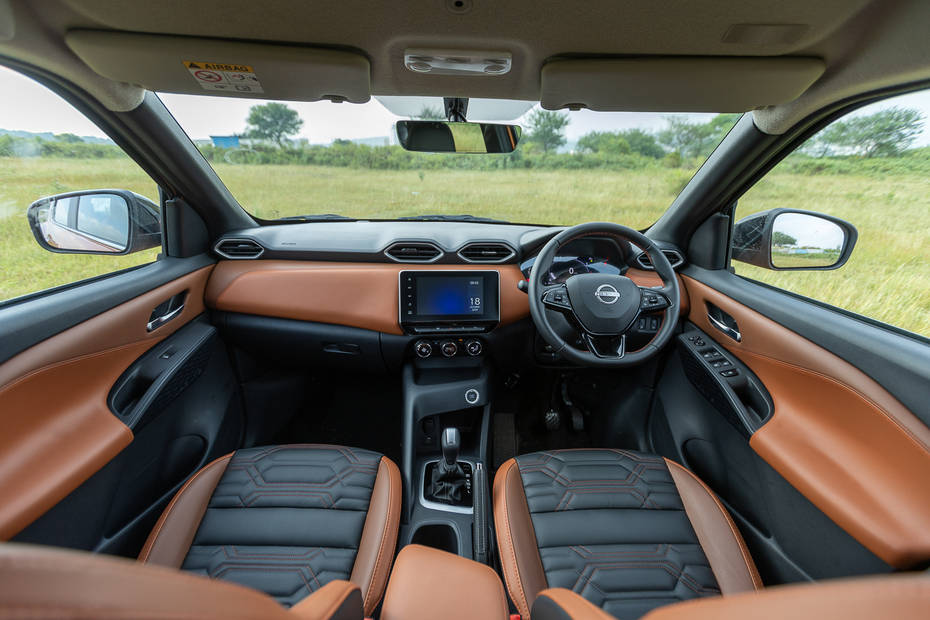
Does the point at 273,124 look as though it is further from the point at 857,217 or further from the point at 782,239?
the point at 857,217

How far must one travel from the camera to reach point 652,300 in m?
1.82

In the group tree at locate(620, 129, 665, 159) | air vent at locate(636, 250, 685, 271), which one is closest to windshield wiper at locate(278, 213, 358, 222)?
air vent at locate(636, 250, 685, 271)

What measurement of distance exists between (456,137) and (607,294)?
2.96 ft

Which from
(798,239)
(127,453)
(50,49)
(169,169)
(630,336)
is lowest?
(127,453)

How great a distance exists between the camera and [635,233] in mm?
1763

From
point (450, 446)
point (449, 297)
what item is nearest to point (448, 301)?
point (449, 297)

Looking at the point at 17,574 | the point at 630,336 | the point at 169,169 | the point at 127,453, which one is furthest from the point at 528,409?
the point at 17,574

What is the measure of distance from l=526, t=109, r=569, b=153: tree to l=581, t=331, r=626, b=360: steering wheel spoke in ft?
2.90

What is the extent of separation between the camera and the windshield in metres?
2.12

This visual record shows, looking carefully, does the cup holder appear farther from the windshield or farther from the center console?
the windshield

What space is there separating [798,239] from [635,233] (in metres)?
0.66

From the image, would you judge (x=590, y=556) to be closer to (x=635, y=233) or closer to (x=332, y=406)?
(x=635, y=233)

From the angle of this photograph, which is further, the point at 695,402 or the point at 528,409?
the point at 528,409

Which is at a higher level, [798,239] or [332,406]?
[798,239]
